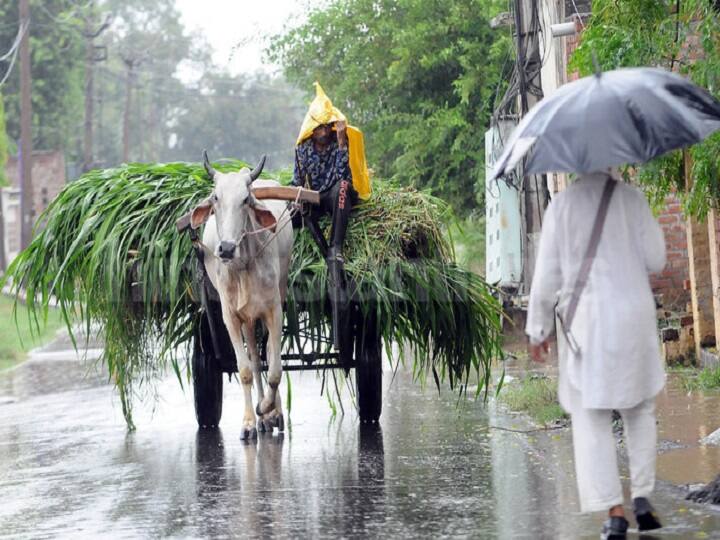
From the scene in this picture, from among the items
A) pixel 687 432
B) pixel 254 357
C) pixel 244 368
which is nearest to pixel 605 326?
pixel 687 432

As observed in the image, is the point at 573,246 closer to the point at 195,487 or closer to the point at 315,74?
the point at 195,487

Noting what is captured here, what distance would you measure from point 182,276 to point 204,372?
2.75ft

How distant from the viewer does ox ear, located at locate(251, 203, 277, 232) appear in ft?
35.2

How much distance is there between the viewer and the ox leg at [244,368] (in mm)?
11000

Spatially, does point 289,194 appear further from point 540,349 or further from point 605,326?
point 605,326

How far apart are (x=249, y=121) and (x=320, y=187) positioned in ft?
251

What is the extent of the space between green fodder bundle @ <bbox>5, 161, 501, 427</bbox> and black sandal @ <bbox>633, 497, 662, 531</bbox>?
444cm

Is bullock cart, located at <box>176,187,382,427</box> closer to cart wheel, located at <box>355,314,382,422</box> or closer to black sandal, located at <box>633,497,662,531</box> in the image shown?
cart wheel, located at <box>355,314,382,422</box>

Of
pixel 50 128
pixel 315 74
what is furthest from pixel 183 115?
pixel 315 74

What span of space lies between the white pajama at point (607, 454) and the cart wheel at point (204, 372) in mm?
5345

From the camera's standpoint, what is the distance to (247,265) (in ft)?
35.9

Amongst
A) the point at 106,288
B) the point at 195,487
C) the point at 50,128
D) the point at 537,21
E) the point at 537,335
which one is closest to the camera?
the point at 537,335

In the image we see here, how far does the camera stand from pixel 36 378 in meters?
22.2

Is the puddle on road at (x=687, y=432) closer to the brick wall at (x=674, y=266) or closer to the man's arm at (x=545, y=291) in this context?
the man's arm at (x=545, y=291)
